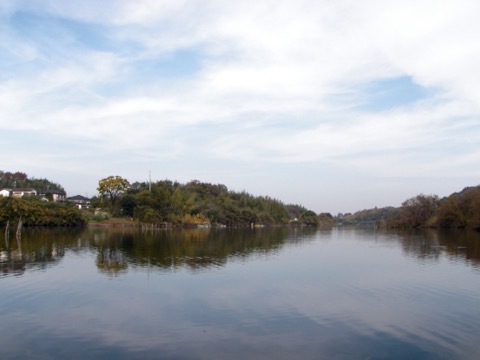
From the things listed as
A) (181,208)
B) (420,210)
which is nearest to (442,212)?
(420,210)

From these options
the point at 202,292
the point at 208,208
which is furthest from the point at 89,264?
the point at 208,208

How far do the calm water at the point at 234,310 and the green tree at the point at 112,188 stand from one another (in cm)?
5346

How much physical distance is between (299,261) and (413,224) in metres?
70.6

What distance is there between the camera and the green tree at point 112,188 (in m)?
74.8

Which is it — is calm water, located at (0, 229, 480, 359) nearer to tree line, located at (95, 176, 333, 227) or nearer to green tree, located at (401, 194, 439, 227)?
tree line, located at (95, 176, 333, 227)

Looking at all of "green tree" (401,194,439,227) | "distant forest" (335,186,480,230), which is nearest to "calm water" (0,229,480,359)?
"distant forest" (335,186,480,230)

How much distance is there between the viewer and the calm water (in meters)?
9.20

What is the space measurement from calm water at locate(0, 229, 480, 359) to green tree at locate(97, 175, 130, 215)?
53.5m

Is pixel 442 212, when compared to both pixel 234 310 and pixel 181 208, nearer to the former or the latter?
pixel 181 208

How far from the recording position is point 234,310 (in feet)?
41.3

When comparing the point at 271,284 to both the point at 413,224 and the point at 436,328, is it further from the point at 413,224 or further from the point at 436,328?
the point at 413,224

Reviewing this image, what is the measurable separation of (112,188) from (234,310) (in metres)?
67.2

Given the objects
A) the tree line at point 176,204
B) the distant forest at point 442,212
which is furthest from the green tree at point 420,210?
the tree line at point 176,204

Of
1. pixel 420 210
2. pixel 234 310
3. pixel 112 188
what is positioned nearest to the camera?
pixel 234 310
